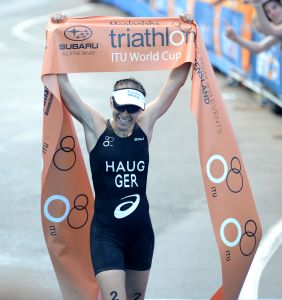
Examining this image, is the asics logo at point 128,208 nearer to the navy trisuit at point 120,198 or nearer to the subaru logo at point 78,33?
the navy trisuit at point 120,198

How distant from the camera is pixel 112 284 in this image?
5.96 meters

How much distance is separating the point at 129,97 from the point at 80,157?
30.4 inches

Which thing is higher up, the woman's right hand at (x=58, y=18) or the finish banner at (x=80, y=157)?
the woman's right hand at (x=58, y=18)

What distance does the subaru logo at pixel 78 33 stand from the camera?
258 inches

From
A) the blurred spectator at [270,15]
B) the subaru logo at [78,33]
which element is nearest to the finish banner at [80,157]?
the subaru logo at [78,33]

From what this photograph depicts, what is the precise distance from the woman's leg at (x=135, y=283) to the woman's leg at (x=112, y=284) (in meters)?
0.28

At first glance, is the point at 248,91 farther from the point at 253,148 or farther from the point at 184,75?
the point at 184,75

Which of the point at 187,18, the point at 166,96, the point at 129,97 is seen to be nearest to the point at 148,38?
the point at 187,18

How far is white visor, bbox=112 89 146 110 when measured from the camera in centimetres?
624

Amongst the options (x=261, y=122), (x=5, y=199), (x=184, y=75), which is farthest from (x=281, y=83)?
(x=184, y=75)

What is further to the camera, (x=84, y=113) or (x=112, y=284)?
(x=84, y=113)

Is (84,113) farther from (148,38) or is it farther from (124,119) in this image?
(148,38)

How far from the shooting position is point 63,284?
680 cm

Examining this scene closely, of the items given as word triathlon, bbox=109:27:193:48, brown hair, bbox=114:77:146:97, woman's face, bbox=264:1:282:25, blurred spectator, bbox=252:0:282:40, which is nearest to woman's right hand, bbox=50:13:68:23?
word triathlon, bbox=109:27:193:48
